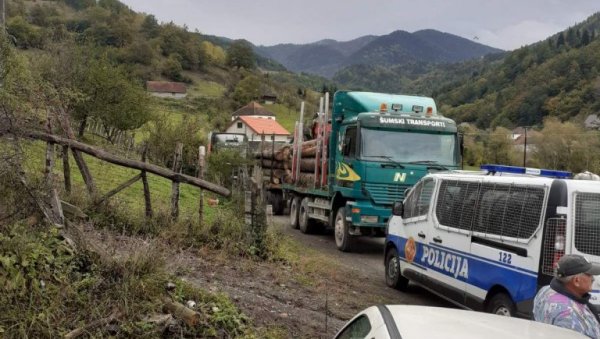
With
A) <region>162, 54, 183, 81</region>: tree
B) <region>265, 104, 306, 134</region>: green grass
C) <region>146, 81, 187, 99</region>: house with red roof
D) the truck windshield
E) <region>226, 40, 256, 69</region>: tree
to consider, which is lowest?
the truck windshield

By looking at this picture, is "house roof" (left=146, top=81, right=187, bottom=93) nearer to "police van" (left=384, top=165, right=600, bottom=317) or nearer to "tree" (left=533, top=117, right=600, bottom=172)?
"tree" (left=533, top=117, right=600, bottom=172)

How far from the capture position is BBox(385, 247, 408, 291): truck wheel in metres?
8.87

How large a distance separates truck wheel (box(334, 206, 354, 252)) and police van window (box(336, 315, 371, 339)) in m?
8.80

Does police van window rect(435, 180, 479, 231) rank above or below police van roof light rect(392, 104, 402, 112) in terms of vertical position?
below

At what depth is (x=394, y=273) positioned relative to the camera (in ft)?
29.6

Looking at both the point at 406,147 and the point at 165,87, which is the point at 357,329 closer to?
the point at 406,147

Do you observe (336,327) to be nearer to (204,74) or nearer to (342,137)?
(342,137)

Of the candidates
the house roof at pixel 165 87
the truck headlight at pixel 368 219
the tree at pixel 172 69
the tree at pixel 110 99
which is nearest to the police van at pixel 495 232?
the truck headlight at pixel 368 219

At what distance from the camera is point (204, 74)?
12719 centimetres

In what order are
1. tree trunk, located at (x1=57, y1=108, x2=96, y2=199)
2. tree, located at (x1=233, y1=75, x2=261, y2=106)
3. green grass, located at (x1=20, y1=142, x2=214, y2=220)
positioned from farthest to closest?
tree, located at (x1=233, y1=75, x2=261, y2=106)
tree trunk, located at (x1=57, y1=108, x2=96, y2=199)
green grass, located at (x1=20, y1=142, x2=214, y2=220)

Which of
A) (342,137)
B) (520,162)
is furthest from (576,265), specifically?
(520,162)

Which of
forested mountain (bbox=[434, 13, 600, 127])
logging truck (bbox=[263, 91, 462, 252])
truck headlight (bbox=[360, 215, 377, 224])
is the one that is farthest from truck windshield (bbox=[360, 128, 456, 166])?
forested mountain (bbox=[434, 13, 600, 127])

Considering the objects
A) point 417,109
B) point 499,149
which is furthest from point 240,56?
point 417,109

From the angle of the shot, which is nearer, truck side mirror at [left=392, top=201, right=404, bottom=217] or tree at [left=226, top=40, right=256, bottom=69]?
truck side mirror at [left=392, top=201, right=404, bottom=217]
